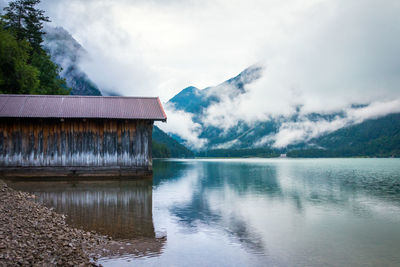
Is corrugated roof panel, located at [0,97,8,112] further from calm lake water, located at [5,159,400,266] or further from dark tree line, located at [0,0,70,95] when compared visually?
calm lake water, located at [5,159,400,266]

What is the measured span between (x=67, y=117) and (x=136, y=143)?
616 centimetres

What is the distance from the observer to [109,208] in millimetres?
16766

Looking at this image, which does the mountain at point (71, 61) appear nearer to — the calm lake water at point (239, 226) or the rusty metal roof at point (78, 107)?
the rusty metal roof at point (78, 107)

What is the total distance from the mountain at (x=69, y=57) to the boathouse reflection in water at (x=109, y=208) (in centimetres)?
13207

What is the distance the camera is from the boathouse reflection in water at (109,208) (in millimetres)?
11852

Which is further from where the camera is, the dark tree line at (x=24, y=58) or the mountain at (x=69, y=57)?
the mountain at (x=69, y=57)

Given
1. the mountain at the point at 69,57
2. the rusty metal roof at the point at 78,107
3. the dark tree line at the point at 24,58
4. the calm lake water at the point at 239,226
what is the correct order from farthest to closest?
1. the mountain at the point at 69,57
2. the dark tree line at the point at 24,58
3. the rusty metal roof at the point at 78,107
4. the calm lake water at the point at 239,226

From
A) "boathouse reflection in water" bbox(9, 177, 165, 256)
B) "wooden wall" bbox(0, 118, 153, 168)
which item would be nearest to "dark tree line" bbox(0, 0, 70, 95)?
"wooden wall" bbox(0, 118, 153, 168)

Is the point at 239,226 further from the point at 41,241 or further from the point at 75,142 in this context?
the point at 75,142

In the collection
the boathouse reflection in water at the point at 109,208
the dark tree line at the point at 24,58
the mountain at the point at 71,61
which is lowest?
the boathouse reflection in water at the point at 109,208

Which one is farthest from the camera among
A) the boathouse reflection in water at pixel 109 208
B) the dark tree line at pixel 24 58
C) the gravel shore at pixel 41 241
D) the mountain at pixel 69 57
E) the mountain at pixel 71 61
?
the mountain at pixel 69 57

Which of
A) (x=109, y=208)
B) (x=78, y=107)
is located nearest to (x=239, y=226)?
(x=109, y=208)

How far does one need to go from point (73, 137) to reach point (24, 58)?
1643cm

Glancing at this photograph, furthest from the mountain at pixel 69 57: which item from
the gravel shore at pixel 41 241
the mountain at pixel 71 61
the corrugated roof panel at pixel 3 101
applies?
the gravel shore at pixel 41 241
